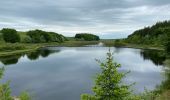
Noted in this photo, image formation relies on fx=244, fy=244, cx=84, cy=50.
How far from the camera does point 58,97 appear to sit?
139 ft

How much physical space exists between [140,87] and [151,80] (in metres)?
8.59

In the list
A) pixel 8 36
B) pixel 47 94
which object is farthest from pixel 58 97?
pixel 8 36

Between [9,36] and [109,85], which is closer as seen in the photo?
[109,85]

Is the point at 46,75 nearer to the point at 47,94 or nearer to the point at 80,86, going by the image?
the point at 80,86

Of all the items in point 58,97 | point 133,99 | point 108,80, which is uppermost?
point 108,80

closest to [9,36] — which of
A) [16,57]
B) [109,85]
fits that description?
[16,57]

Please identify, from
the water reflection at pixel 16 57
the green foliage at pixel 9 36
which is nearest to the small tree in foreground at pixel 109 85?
the water reflection at pixel 16 57

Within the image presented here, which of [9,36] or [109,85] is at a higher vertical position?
[9,36]

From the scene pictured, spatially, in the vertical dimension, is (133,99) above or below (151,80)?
above

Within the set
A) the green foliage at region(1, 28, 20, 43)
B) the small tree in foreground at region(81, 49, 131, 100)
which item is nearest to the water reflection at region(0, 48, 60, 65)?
the green foliage at region(1, 28, 20, 43)

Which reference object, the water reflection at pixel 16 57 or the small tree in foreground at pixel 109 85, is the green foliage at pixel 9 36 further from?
the small tree in foreground at pixel 109 85

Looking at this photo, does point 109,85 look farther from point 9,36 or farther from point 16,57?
point 9,36

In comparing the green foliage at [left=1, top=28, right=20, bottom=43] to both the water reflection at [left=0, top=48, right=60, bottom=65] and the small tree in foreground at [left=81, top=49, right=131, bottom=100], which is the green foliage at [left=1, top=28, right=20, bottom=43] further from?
the small tree in foreground at [left=81, top=49, right=131, bottom=100]

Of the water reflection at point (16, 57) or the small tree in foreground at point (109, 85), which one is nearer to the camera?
the small tree in foreground at point (109, 85)
